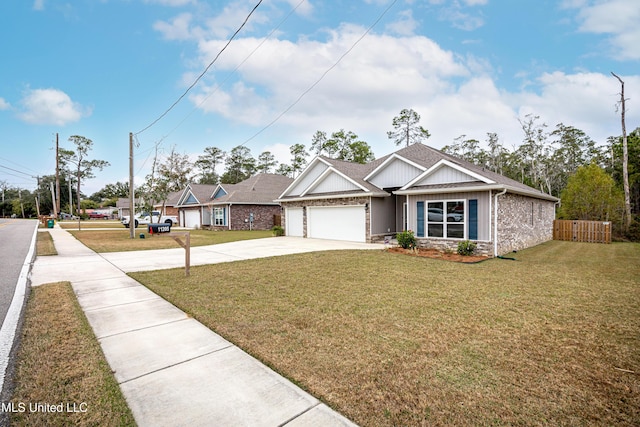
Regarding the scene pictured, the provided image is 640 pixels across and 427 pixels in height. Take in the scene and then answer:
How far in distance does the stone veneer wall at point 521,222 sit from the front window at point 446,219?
51.6 inches

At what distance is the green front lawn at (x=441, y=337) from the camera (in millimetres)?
2510

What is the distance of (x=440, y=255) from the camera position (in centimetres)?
1109

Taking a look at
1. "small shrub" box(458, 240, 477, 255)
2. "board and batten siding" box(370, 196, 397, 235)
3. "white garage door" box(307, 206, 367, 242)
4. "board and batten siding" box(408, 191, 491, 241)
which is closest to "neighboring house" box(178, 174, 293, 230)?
"white garage door" box(307, 206, 367, 242)

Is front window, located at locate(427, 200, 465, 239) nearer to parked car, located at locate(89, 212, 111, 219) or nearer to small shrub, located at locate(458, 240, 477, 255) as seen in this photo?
small shrub, located at locate(458, 240, 477, 255)

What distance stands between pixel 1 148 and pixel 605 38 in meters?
58.0

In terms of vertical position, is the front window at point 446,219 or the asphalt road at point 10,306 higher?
the front window at point 446,219

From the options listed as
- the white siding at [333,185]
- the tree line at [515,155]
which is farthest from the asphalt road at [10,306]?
the tree line at [515,155]

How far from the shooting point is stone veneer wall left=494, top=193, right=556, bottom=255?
449 inches

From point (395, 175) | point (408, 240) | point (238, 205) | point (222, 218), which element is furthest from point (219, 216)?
point (408, 240)

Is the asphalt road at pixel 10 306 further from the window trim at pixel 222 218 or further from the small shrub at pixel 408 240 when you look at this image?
the window trim at pixel 222 218

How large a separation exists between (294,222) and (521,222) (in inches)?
498

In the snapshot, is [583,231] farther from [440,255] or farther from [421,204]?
[440,255]

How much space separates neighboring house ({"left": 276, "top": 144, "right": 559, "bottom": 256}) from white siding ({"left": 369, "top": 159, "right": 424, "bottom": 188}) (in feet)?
0.17

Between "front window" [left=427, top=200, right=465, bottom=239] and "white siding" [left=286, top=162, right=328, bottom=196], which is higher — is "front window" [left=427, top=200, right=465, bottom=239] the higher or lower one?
the lower one
